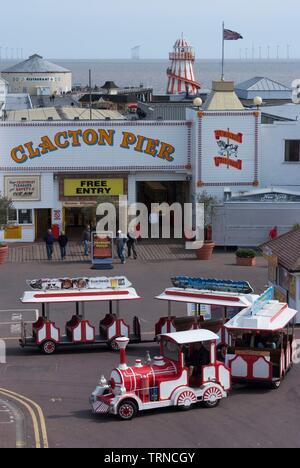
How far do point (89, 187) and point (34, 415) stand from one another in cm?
2281

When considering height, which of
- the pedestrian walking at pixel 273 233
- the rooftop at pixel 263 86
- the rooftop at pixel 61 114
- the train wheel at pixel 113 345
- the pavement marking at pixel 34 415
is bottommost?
the pavement marking at pixel 34 415

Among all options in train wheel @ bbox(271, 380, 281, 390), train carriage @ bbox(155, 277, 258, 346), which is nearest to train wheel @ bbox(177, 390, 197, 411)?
train wheel @ bbox(271, 380, 281, 390)

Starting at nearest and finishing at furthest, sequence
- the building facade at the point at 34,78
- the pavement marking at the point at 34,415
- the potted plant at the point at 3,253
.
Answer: the pavement marking at the point at 34,415
the potted plant at the point at 3,253
the building facade at the point at 34,78

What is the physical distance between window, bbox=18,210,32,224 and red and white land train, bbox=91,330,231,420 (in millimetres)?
21541

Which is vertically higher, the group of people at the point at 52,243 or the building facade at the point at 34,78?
the building facade at the point at 34,78

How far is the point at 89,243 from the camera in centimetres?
3919

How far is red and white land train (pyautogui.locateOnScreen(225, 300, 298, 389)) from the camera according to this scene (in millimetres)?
21906

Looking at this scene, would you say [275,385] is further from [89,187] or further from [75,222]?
[75,222]

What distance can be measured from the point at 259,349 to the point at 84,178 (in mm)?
21129

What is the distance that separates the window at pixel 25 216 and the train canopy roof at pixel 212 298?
1761 cm

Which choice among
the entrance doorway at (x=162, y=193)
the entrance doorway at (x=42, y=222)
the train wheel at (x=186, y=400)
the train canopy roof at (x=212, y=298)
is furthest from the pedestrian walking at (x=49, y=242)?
the train wheel at (x=186, y=400)

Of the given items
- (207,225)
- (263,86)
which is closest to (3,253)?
(207,225)

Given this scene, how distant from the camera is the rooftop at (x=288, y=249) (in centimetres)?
2812

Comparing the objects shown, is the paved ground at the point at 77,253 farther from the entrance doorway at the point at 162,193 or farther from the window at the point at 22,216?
the entrance doorway at the point at 162,193
